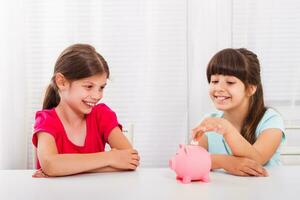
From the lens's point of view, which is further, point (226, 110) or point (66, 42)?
point (66, 42)

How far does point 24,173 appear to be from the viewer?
1.26m

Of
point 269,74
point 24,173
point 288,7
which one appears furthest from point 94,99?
point 288,7

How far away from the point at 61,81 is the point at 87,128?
21 cm

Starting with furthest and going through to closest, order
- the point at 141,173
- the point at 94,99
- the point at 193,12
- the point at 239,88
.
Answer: the point at 193,12 → the point at 239,88 → the point at 94,99 → the point at 141,173

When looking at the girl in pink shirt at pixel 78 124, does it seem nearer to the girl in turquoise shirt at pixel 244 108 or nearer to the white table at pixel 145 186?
the white table at pixel 145 186

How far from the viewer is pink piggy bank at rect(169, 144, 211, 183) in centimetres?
109

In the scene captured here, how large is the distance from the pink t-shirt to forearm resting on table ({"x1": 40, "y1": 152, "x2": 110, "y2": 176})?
206 millimetres

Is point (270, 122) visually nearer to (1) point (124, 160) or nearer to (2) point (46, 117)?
(1) point (124, 160)

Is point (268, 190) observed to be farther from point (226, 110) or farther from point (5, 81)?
point (5, 81)

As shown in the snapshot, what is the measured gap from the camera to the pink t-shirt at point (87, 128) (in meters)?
1.47

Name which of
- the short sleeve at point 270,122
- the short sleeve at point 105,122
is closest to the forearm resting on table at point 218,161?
the short sleeve at point 270,122

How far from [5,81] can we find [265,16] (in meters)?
1.28

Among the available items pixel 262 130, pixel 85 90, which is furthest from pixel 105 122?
pixel 262 130

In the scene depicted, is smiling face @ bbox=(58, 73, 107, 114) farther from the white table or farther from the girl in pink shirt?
the white table
